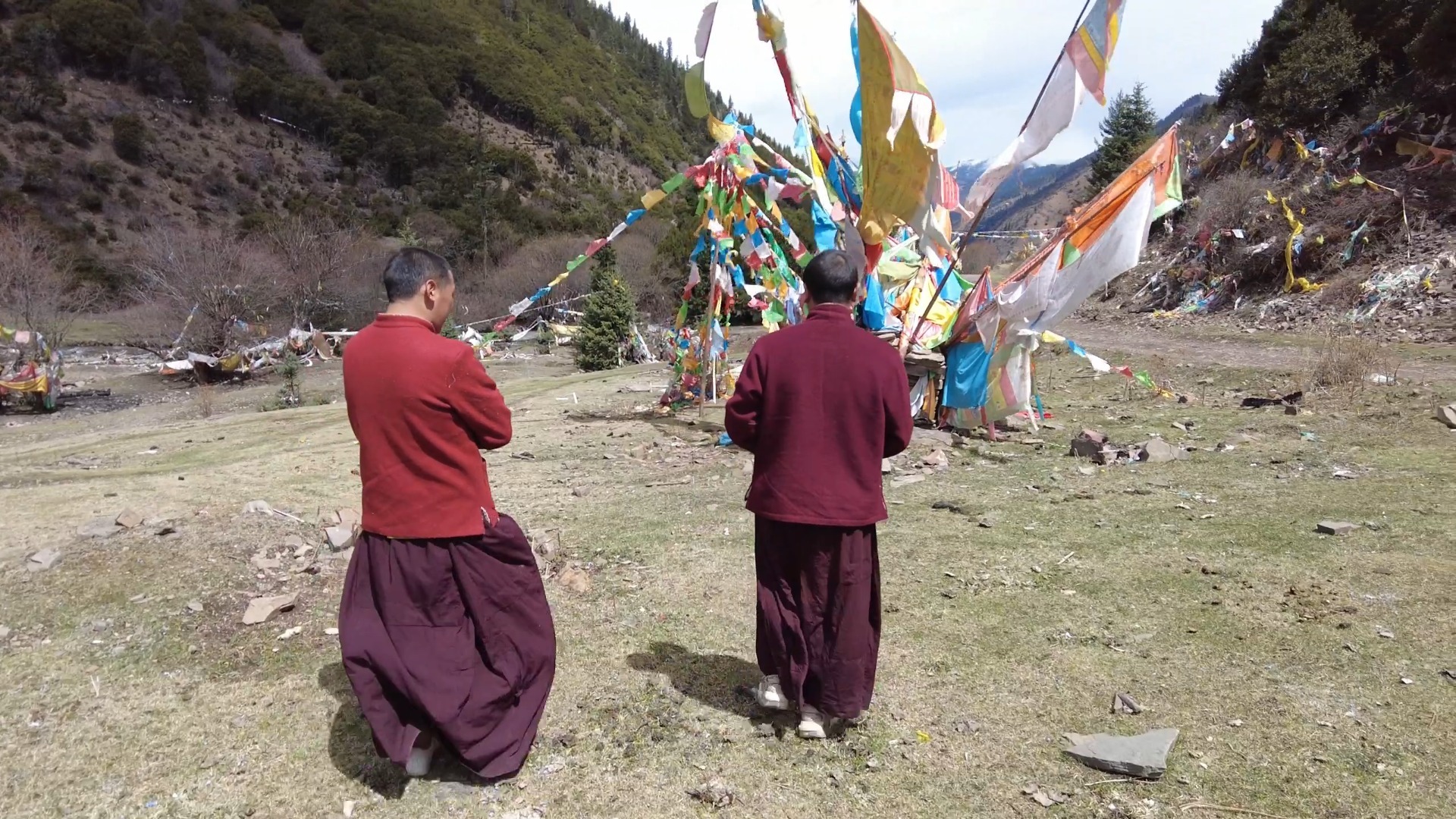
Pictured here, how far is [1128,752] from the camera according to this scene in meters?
2.59

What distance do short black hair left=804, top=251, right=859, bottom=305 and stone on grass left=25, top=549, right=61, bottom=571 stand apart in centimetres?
447

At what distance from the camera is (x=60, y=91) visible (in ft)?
154

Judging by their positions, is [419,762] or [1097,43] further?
[1097,43]

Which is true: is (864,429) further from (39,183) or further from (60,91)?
(60,91)

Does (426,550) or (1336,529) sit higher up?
(426,550)

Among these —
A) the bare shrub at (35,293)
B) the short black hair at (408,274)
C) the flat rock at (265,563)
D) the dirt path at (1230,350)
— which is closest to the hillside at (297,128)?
the bare shrub at (35,293)

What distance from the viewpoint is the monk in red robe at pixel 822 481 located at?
103 inches

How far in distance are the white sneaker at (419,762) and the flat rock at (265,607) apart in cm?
171

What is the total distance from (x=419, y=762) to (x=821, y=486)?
61.9 inches

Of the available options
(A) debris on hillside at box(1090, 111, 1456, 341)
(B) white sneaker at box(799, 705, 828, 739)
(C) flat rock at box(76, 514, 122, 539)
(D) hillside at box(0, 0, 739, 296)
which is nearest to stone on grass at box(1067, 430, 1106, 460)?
(B) white sneaker at box(799, 705, 828, 739)

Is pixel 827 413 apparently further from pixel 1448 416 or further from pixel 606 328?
pixel 606 328

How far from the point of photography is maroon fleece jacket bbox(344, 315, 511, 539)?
2398mm

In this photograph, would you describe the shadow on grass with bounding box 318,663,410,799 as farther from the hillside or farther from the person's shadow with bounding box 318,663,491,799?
the hillside

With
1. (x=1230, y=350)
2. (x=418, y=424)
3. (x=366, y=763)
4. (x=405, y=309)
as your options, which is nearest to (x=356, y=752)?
(x=366, y=763)
